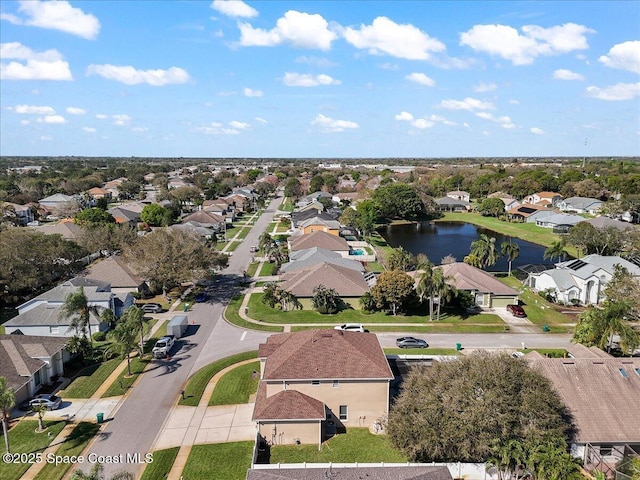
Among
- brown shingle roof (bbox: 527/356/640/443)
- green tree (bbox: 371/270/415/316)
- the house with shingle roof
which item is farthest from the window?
green tree (bbox: 371/270/415/316)

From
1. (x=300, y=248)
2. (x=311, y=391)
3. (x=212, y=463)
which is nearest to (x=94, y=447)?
(x=212, y=463)

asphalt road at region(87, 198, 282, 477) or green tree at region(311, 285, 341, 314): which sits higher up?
green tree at region(311, 285, 341, 314)

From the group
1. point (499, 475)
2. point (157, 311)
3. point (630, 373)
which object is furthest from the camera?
point (157, 311)

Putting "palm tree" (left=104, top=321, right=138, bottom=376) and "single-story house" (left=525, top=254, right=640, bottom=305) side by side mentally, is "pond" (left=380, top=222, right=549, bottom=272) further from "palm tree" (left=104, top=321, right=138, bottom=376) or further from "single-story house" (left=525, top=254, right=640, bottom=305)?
"palm tree" (left=104, top=321, right=138, bottom=376)

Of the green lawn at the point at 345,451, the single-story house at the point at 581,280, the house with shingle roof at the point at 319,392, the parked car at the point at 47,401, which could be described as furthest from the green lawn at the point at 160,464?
the single-story house at the point at 581,280

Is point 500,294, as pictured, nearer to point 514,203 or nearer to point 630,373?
point 630,373

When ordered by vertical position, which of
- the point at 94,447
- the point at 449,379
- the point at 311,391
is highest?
the point at 449,379
